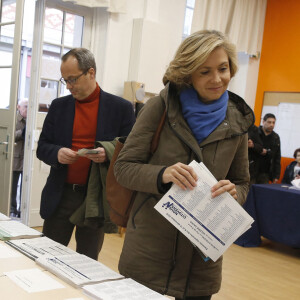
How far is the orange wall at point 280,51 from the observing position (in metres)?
6.96

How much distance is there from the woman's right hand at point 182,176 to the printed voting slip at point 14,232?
2.43 ft

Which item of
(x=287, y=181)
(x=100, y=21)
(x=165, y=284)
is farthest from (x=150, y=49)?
(x=165, y=284)

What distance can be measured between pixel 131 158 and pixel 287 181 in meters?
5.30

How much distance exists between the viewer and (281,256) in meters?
4.81

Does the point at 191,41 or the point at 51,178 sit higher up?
the point at 191,41

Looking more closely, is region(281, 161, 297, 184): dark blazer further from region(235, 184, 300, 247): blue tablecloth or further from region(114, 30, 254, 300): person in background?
region(114, 30, 254, 300): person in background

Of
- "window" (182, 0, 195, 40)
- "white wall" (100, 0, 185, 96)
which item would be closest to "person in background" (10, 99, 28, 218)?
"white wall" (100, 0, 185, 96)

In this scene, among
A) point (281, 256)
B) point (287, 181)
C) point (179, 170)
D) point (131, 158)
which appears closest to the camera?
point (179, 170)

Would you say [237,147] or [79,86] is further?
[79,86]

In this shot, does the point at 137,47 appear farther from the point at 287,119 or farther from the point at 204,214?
the point at 204,214

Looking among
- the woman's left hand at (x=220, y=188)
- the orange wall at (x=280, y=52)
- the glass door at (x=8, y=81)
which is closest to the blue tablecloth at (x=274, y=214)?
the orange wall at (x=280, y=52)

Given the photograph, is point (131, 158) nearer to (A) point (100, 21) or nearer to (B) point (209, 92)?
(B) point (209, 92)

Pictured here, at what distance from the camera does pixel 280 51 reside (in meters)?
7.19

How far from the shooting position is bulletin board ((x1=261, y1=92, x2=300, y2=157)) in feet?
22.5
